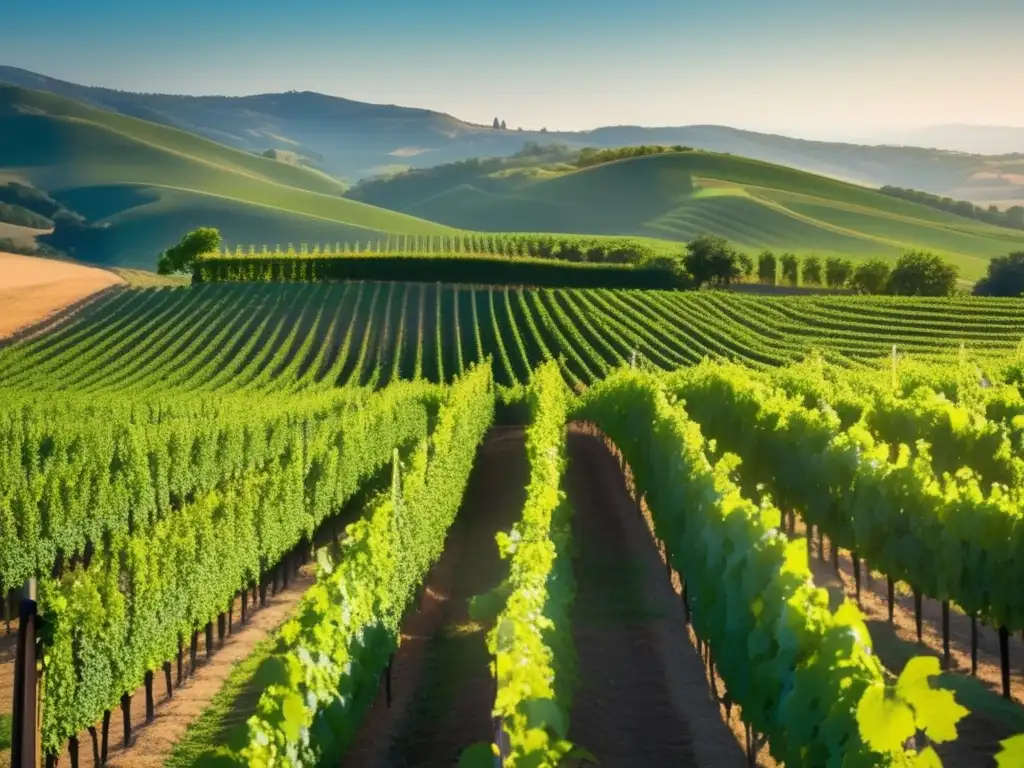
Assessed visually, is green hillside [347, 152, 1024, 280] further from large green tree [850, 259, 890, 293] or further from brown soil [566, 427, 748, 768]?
brown soil [566, 427, 748, 768]

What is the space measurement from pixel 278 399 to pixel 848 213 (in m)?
131

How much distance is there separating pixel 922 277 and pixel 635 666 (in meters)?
72.2

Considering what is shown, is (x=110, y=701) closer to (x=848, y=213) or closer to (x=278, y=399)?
(x=278, y=399)

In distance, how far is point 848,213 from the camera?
162 meters

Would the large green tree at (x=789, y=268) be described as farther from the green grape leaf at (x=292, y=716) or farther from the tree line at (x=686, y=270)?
the green grape leaf at (x=292, y=716)

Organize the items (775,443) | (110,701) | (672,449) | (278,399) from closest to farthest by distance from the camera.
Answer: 1. (110,701)
2. (672,449)
3. (775,443)
4. (278,399)

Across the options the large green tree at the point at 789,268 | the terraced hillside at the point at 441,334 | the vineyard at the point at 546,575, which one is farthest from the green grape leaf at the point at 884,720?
the large green tree at the point at 789,268

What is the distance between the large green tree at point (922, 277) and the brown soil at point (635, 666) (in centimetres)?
6220

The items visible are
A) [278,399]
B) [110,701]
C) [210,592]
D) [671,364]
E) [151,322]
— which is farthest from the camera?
[151,322]

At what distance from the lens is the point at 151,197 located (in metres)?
163

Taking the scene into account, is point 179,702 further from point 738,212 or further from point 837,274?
point 738,212

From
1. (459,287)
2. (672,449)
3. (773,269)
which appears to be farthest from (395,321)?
(672,449)

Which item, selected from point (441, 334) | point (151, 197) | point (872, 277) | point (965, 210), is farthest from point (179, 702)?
point (965, 210)

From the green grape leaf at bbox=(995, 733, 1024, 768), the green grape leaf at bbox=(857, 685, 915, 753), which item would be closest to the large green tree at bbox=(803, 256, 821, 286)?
the green grape leaf at bbox=(857, 685, 915, 753)
